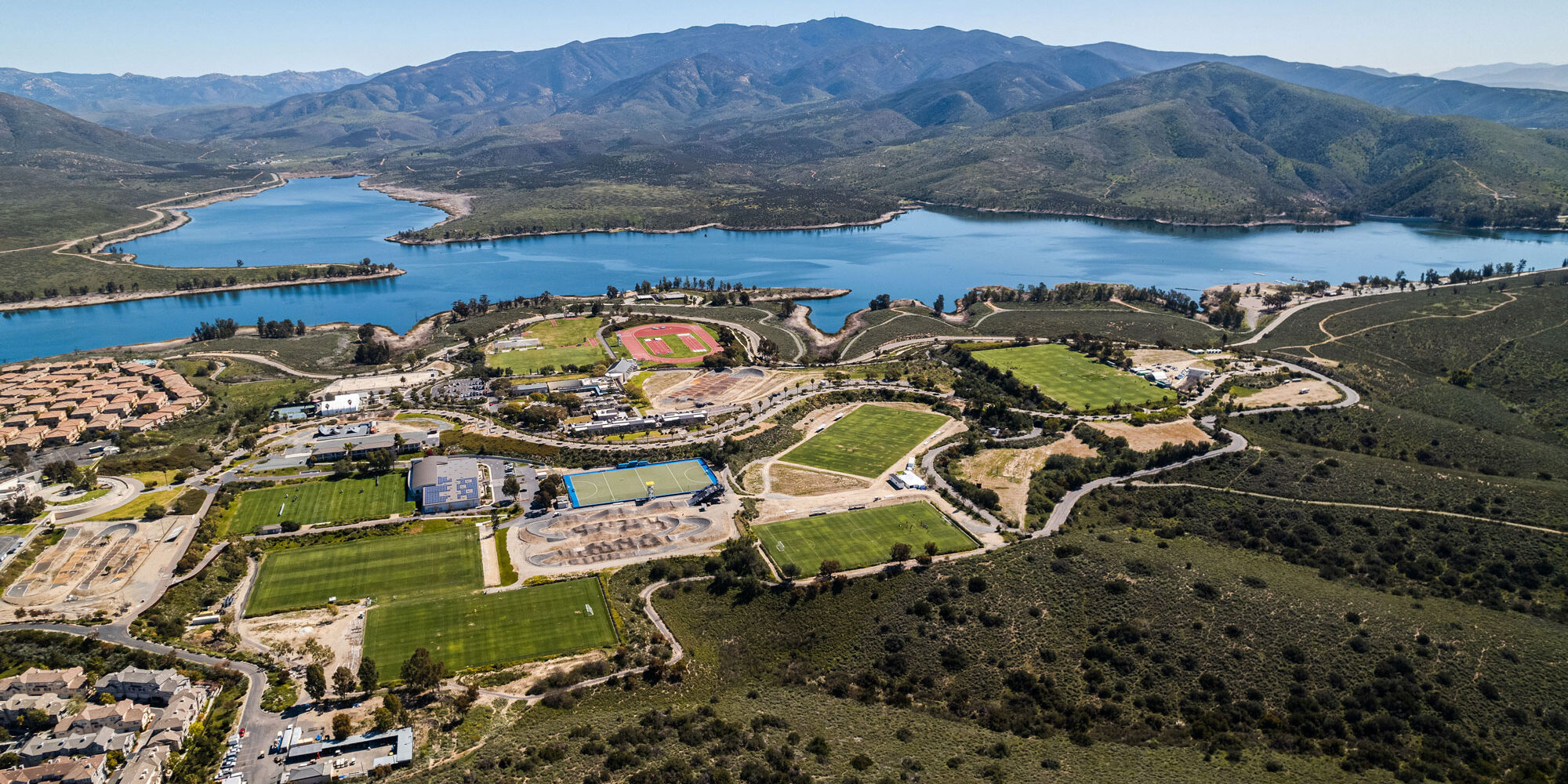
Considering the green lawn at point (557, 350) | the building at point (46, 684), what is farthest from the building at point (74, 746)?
the green lawn at point (557, 350)

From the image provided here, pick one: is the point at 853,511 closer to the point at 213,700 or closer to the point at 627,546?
the point at 627,546

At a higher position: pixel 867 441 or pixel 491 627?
pixel 867 441

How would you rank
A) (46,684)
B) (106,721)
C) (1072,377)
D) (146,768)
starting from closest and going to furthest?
1. (146,768)
2. (106,721)
3. (46,684)
4. (1072,377)

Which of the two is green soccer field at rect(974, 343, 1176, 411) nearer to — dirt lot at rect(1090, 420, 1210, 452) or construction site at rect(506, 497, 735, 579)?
dirt lot at rect(1090, 420, 1210, 452)

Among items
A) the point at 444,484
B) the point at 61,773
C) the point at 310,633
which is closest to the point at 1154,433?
the point at 444,484

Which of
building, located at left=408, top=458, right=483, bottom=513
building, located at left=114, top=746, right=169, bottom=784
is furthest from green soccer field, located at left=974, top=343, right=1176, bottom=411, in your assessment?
building, located at left=114, top=746, right=169, bottom=784

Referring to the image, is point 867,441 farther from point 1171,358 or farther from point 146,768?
point 146,768
